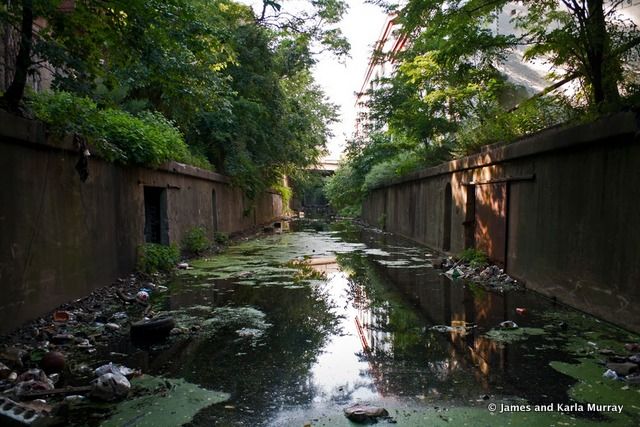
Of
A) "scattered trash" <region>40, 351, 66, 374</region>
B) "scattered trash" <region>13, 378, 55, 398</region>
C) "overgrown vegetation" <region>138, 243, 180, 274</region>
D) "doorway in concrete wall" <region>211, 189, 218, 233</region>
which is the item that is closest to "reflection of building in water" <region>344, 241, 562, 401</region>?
"scattered trash" <region>13, 378, 55, 398</region>

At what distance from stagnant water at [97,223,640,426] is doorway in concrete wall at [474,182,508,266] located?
4.26 feet

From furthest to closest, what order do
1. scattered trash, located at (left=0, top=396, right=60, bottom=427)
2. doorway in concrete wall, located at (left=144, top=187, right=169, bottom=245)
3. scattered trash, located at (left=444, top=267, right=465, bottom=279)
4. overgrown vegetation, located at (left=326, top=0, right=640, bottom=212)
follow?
doorway in concrete wall, located at (left=144, top=187, right=169, bottom=245) < scattered trash, located at (left=444, top=267, right=465, bottom=279) < overgrown vegetation, located at (left=326, top=0, right=640, bottom=212) < scattered trash, located at (left=0, top=396, right=60, bottom=427)

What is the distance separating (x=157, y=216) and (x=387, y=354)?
8.28 m

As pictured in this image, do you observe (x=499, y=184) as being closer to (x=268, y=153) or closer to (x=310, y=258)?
(x=310, y=258)

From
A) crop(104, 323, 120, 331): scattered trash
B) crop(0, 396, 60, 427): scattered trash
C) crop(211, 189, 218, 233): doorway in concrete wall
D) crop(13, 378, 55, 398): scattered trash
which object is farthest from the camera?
crop(211, 189, 218, 233): doorway in concrete wall

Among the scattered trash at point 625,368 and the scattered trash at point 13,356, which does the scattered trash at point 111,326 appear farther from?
the scattered trash at point 625,368

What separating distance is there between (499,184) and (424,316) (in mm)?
4163

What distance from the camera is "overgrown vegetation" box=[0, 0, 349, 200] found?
579 cm

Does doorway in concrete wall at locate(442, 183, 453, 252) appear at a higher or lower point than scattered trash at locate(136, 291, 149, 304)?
higher

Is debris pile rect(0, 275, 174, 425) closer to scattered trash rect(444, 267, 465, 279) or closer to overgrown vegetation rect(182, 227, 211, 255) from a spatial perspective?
overgrown vegetation rect(182, 227, 211, 255)

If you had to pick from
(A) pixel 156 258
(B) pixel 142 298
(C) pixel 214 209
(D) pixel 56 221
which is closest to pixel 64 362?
(D) pixel 56 221

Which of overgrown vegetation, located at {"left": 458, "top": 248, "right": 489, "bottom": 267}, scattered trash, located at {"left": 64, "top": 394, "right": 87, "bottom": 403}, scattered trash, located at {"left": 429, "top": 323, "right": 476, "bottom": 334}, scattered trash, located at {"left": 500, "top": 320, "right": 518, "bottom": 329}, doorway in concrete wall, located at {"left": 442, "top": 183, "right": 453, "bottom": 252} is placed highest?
doorway in concrete wall, located at {"left": 442, "top": 183, "right": 453, "bottom": 252}

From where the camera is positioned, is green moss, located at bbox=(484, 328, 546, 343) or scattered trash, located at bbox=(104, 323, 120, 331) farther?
scattered trash, located at bbox=(104, 323, 120, 331)

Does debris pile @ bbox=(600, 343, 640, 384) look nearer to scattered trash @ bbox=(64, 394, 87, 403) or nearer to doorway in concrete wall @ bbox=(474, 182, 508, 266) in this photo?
scattered trash @ bbox=(64, 394, 87, 403)
